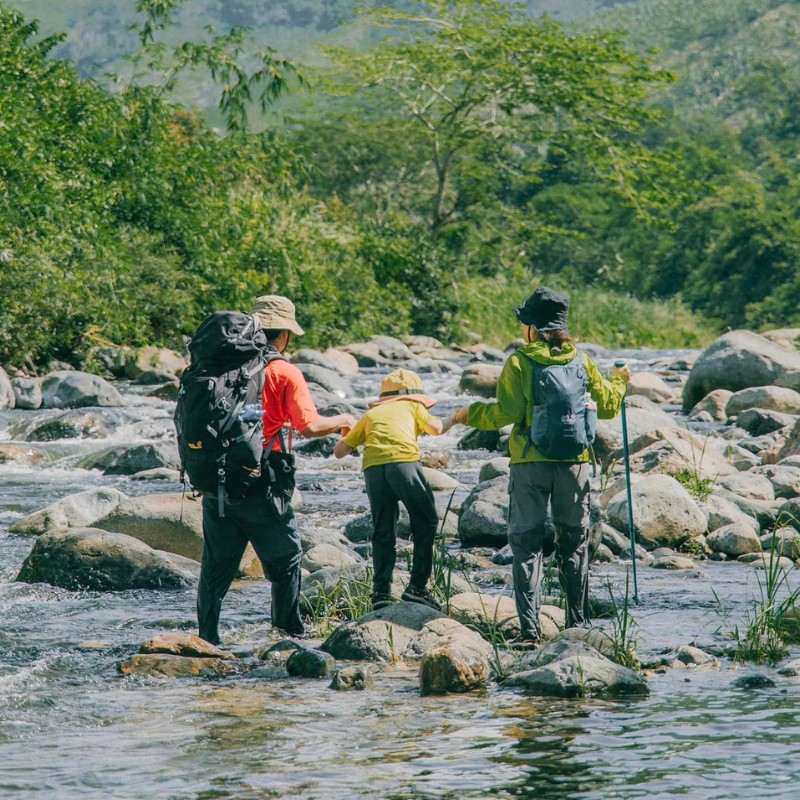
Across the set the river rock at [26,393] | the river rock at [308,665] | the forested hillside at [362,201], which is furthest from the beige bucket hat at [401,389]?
the forested hillside at [362,201]

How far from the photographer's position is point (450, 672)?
5.84 meters

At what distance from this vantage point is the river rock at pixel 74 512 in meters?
9.82

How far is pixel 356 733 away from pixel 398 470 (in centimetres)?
179

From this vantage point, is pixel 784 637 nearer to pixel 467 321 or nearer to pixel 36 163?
pixel 36 163

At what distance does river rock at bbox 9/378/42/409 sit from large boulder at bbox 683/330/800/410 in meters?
9.06

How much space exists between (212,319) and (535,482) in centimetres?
168

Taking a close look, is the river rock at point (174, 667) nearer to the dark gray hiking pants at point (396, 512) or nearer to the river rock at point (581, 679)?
the dark gray hiking pants at point (396, 512)

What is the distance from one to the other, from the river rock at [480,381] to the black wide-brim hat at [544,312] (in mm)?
14674

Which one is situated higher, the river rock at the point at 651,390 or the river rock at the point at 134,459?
the river rock at the point at 651,390

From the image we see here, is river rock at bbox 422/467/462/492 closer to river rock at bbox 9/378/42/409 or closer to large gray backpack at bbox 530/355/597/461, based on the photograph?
large gray backpack at bbox 530/355/597/461

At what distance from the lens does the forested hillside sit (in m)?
22.5

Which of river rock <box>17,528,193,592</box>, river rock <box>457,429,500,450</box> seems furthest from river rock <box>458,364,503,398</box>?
river rock <box>17,528,193,592</box>

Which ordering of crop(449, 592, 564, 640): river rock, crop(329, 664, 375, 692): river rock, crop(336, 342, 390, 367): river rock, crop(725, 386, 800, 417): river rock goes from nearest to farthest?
crop(329, 664, 375, 692): river rock
crop(449, 592, 564, 640): river rock
crop(725, 386, 800, 417): river rock
crop(336, 342, 390, 367): river rock

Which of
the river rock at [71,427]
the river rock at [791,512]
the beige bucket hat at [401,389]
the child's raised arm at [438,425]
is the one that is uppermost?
the beige bucket hat at [401,389]
